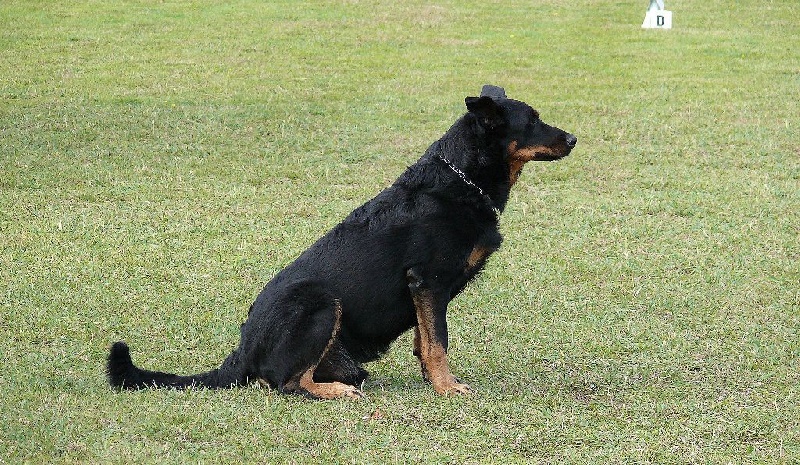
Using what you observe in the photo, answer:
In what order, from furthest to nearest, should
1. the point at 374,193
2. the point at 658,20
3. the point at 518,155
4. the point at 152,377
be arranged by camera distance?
the point at 658,20 < the point at 374,193 < the point at 518,155 < the point at 152,377

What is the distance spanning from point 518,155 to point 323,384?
1.70 meters

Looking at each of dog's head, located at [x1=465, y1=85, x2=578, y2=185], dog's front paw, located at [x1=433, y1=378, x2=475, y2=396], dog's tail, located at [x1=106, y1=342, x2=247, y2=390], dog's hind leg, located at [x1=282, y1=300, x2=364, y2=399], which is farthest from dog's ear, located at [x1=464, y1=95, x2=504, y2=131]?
dog's tail, located at [x1=106, y1=342, x2=247, y2=390]

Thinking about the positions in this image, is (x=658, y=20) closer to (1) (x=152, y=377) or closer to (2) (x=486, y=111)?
(2) (x=486, y=111)

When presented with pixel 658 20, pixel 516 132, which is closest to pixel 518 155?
pixel 516 132

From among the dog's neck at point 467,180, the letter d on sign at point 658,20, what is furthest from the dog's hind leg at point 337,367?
the letter d on sign at point 658,20

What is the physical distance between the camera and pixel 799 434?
5836 mm

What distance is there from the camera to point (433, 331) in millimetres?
6359

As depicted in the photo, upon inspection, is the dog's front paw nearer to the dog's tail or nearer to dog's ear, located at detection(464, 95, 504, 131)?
the dog's tail

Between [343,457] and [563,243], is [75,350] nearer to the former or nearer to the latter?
[343,457]

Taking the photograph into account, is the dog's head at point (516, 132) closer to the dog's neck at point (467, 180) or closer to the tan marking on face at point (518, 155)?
the tan marking on face at point (518, 155)

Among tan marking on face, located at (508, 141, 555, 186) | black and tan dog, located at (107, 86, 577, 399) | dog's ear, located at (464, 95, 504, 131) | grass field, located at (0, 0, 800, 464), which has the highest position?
dog's ear, located at (464, 95, 504, 131)

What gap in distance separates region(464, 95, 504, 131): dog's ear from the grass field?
1531mm

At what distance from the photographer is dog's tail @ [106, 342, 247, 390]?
622cm

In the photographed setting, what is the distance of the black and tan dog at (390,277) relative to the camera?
6.21 metres
